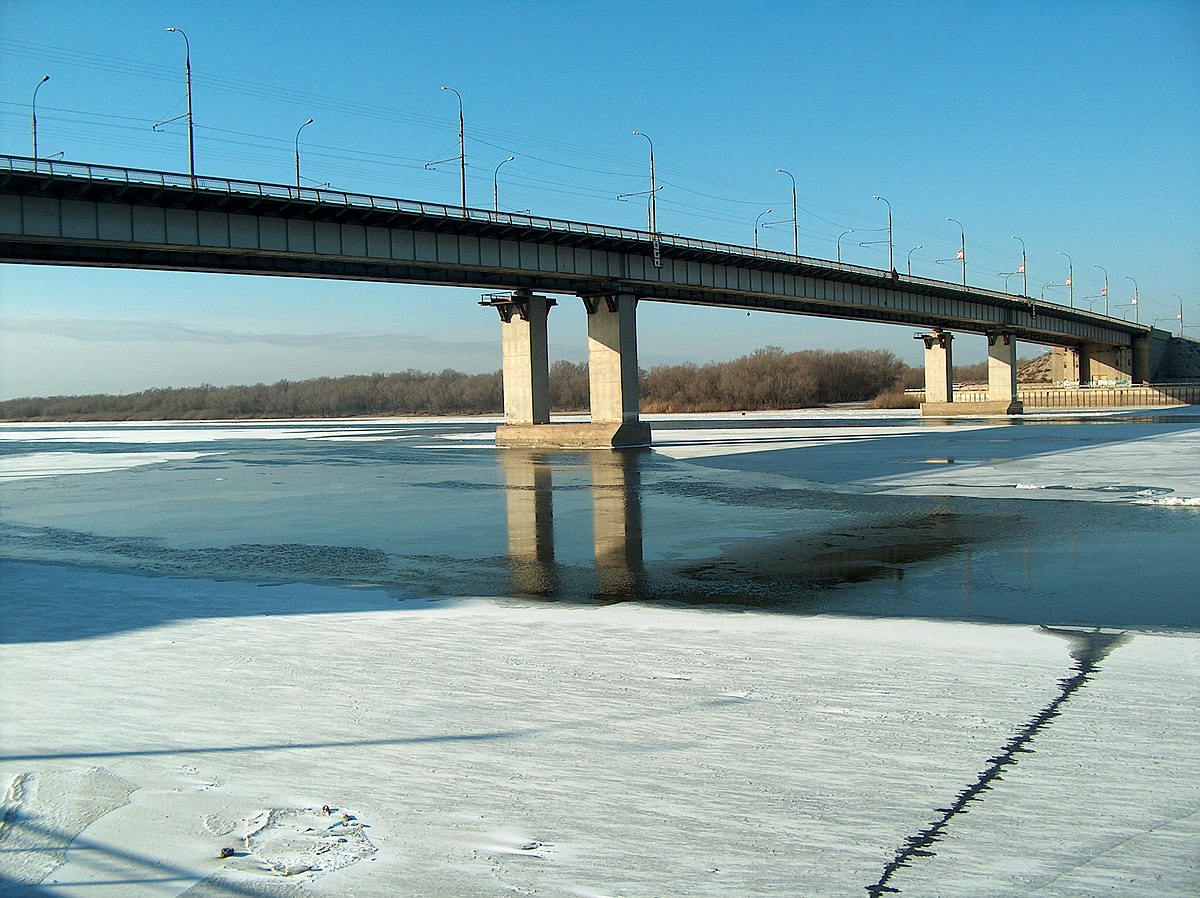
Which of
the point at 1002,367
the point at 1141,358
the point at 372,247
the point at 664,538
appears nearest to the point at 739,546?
the point at 664,538

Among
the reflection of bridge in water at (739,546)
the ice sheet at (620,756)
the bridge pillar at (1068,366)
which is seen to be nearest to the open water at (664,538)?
the reflection of bridge in water at (739,546)

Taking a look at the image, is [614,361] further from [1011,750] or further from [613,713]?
[1011,750]

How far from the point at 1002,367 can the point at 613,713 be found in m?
98.3

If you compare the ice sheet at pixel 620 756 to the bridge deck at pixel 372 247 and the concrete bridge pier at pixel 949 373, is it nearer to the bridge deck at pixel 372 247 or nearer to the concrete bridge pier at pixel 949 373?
the bridge deck at pixel 372 247

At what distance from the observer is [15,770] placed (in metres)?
Result: 6.20

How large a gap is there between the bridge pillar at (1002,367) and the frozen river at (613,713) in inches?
3301

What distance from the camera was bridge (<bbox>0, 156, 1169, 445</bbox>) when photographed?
1481 inches

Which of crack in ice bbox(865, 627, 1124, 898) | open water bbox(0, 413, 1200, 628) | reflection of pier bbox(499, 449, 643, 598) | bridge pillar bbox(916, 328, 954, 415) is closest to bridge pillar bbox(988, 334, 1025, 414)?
bridge pillar bbox(916, 328, 954, 415)

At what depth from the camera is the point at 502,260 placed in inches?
2023

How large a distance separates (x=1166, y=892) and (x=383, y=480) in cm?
3096

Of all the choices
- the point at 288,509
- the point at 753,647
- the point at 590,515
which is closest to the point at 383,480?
the point at 288,509

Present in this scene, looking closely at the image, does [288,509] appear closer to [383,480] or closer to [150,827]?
[383,480]

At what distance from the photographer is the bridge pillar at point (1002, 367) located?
9600cm

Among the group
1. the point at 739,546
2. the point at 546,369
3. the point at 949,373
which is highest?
the point at 949,373
